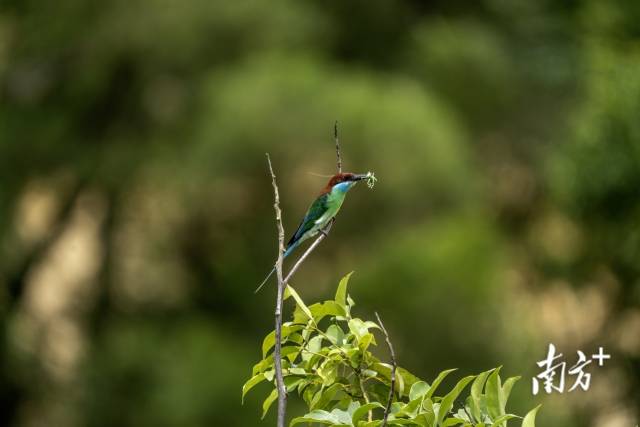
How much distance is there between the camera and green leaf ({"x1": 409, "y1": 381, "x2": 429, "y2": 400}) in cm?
207

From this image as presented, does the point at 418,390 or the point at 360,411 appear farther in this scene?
the point at 418,390

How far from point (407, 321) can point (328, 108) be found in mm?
2355

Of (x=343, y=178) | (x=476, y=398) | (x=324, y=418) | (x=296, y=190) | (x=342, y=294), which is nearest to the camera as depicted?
(x=324, y=418)

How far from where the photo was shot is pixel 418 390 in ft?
6.84

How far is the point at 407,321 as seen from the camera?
11516mm

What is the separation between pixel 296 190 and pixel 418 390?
997cm

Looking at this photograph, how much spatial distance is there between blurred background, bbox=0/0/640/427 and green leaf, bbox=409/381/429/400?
28.5 ft

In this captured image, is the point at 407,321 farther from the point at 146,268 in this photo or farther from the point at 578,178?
the point at 146,268

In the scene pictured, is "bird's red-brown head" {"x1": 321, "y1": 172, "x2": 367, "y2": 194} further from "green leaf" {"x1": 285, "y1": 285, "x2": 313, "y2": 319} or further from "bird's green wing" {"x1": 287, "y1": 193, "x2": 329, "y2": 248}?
"green leaf" {"x1": 285, "y1": 285, "x2": 313, "y2": 319}

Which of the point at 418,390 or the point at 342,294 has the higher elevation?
the point at 342,294

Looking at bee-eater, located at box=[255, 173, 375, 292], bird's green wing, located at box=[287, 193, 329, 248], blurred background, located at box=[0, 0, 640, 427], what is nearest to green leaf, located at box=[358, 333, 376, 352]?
bee-eater, located at box=[255, 173, 375, 292]

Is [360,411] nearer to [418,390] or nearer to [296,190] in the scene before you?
[418,390]

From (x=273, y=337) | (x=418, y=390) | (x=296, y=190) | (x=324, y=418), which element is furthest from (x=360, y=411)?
(x=296, y=190)

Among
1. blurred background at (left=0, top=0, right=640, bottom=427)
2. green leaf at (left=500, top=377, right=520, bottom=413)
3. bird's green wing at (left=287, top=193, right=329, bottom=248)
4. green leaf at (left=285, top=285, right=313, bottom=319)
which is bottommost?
green leaf at (left=500, top=377, right=520, bottom=413)
